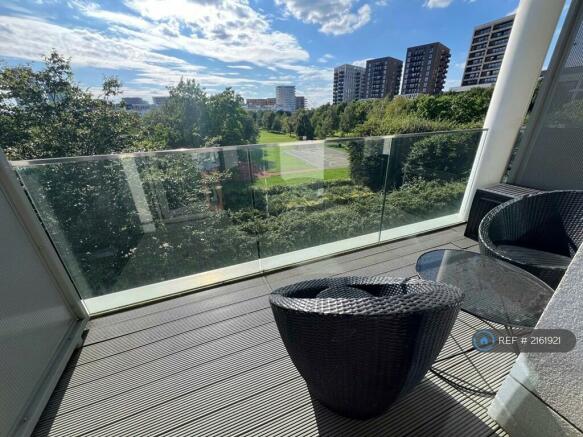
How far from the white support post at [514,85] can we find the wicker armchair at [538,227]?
105 cm

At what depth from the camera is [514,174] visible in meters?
3.01

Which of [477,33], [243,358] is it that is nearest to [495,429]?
[243,358]

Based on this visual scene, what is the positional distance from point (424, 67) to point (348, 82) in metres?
10.3

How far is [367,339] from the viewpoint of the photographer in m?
0.89

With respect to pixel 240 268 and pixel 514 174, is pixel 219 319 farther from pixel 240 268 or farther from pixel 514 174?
pixel 514 174

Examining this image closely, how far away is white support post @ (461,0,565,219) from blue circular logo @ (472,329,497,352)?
201 cm

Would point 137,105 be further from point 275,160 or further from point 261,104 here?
point 261,104

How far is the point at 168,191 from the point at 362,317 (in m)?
2.03

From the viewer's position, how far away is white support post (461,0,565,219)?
2.39m

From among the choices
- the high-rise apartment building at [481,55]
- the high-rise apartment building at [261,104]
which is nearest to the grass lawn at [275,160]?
the high-rise apartment building at [261,104]

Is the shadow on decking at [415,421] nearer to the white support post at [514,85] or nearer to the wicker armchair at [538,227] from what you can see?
the wicker armchair at [538,227]

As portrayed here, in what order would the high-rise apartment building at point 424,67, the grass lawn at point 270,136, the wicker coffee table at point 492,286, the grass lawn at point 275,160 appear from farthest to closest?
the high-rise apartment building at point 424,67 < the grass lawn at point 270,136 < the grass lawn at point 275,160 < the wicker coffee table at point 492,286

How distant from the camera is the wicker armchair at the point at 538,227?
1.97 meters

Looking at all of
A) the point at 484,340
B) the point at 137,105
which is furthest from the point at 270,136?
the point at 484,340
